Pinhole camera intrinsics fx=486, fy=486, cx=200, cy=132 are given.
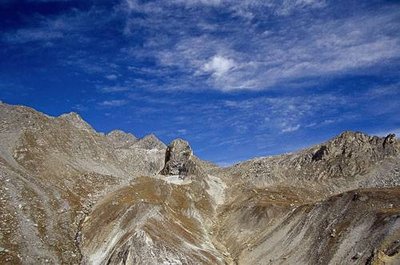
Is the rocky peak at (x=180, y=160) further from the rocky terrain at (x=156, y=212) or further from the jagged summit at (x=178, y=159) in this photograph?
the rocky terrain at (x=156, y=212)

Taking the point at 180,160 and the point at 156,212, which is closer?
the point at 156,212

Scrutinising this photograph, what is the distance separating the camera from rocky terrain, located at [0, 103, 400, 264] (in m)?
71.3

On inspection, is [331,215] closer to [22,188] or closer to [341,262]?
[341,262]

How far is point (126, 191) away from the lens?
340 feet

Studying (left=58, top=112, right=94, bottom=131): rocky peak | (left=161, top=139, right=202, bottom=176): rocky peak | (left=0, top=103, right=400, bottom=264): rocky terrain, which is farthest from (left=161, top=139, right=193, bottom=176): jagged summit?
(left=58, top=112, right=94, bottom=131): rocky peak

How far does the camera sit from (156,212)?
293 ft

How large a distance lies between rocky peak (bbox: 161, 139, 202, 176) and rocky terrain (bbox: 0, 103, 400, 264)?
0.32m

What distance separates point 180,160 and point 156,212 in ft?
165

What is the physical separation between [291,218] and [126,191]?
36.1 meters

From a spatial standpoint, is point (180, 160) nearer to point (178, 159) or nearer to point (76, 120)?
point (178, 159)

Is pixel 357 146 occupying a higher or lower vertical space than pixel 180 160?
higher

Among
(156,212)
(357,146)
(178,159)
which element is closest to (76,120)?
(178,159)

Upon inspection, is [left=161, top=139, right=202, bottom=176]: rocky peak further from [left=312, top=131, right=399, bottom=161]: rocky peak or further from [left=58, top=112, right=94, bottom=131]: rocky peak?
[left=312, top=131, right=399, bottom=161]: rocky peak

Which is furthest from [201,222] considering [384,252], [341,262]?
[384,252]
